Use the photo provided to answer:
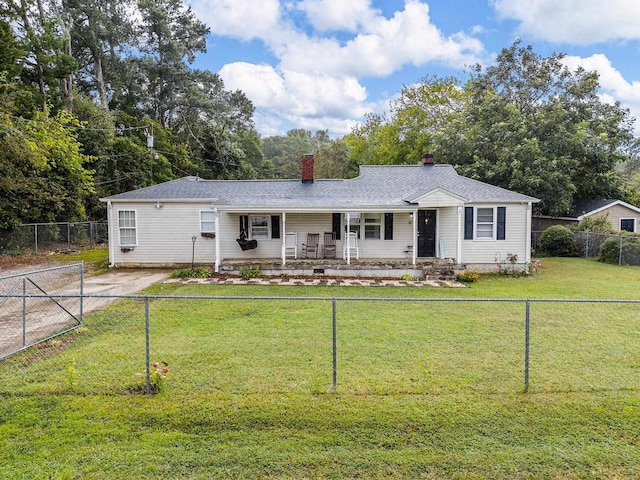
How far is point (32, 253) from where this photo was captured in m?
19.3

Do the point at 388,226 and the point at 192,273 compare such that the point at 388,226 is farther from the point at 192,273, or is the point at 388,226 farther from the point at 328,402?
the point at 328,402

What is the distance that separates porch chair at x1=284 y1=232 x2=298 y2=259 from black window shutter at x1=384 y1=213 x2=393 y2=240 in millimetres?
3662

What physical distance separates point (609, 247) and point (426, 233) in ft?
29.1

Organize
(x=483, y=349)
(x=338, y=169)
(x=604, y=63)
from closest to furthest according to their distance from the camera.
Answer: (x=483, y=349), (x=604, y=63), (x=338, y=169)

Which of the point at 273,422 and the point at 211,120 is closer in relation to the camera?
the point at 273,422

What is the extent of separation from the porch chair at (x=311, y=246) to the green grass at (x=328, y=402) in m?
7.59

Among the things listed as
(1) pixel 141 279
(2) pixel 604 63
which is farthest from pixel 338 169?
(1) pixel 141 279

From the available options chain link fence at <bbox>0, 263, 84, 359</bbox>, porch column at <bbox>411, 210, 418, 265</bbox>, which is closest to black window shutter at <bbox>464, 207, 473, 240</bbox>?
porch column at <bbox>411, 210, 418, 265</bbox>

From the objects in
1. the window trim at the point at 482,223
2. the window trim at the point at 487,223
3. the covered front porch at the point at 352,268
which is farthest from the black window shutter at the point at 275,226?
the window trim at the point at 482,223

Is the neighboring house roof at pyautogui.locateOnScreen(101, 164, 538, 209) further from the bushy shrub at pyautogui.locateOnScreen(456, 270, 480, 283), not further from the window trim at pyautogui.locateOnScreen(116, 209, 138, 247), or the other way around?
the bushy shrub at pyautogui.locateOnScreen(456, 270, 480, 283)

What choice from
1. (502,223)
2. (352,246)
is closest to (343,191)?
(352,246)

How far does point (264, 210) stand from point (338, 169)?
35.0 metres

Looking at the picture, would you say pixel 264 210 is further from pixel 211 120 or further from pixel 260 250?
pixel 211 120

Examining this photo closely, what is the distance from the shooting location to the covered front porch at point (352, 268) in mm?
14570
